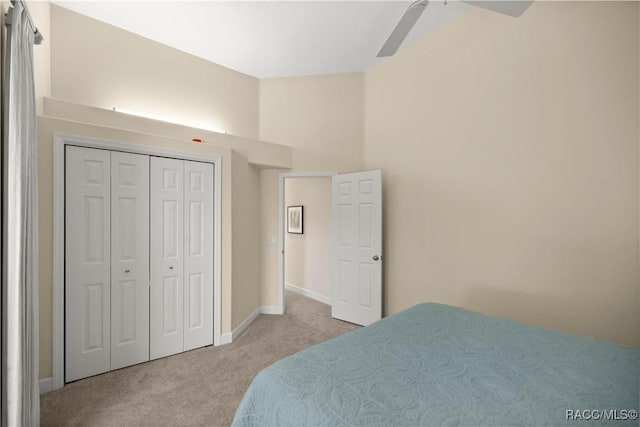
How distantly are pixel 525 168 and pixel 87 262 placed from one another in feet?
12.4

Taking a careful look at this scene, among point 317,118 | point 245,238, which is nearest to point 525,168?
point 317,118

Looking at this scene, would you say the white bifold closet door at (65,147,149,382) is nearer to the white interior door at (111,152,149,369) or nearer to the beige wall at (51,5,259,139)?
the white interior door at (111,152,149,369)

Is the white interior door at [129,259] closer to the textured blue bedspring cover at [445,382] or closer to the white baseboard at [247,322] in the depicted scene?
the white baseboard at [247,322]

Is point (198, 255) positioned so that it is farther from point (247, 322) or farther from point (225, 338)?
point (247, 322)

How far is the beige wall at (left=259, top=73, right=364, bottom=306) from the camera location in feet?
12.8

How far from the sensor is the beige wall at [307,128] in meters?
3.89

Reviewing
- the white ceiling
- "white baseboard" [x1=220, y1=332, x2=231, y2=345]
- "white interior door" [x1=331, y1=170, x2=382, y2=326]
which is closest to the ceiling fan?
the white ceiling

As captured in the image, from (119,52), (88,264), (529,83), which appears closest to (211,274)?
(88,264)

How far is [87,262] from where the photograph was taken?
2.34 metres

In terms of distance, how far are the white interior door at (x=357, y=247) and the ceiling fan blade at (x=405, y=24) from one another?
4.98ft

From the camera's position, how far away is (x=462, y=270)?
9.01 ft

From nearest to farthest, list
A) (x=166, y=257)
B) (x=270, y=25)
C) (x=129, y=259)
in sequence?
(x=129, y=259), (x=166, y=257), (x=270, y=25)

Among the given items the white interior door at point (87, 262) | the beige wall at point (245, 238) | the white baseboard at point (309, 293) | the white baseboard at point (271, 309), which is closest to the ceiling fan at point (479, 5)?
the beige wall at point (245, 238)

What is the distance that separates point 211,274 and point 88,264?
105cm
